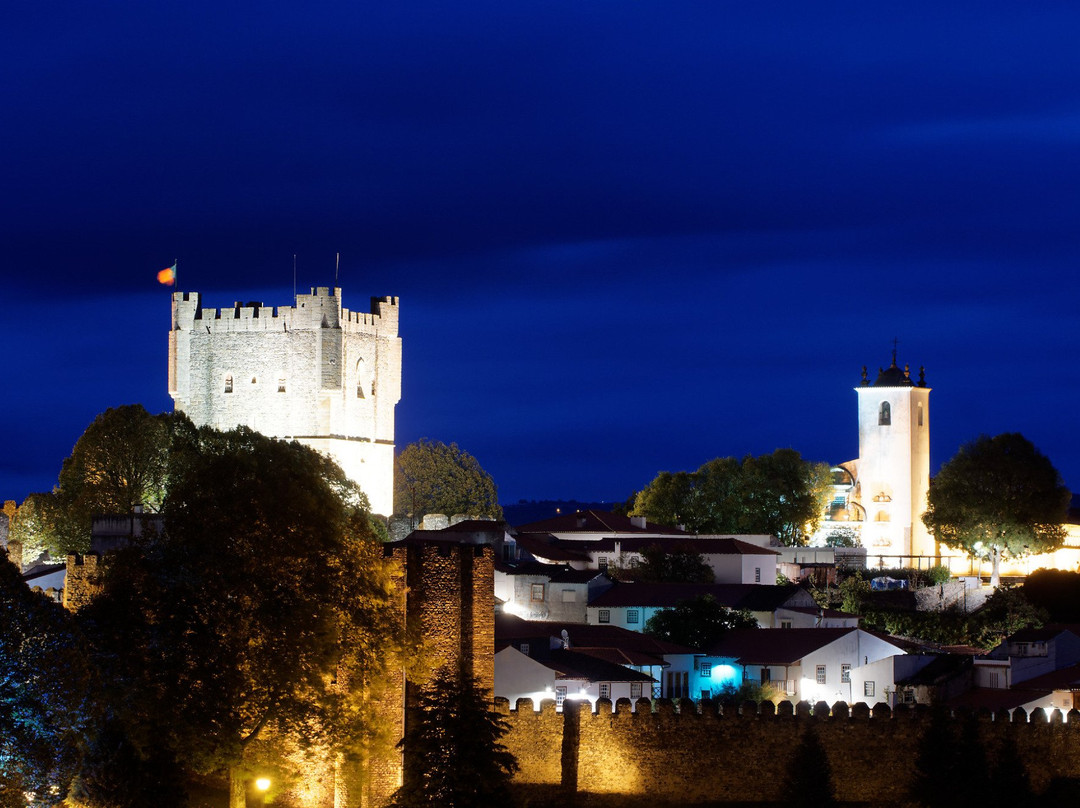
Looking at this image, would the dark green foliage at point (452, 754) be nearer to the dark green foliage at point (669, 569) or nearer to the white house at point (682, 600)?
the white house at point (682, 600)

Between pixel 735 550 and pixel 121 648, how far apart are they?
47.7m

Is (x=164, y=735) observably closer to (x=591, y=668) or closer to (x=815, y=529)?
(x=591, y=668)

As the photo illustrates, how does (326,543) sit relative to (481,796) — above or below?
above

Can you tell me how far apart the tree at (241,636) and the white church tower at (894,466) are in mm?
63417

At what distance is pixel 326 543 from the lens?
148 feet

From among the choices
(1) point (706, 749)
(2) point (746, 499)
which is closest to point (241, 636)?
(1) point (706, 749)

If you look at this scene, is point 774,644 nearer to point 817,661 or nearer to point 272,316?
point 817,661

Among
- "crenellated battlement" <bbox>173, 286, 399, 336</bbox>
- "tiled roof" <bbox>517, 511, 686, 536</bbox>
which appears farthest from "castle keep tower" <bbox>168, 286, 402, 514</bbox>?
"tiled roof" <bbox>517, 511, 686, 536</bbox>

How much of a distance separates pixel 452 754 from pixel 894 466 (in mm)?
67303

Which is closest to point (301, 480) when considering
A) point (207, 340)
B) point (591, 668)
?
point (591, 668)

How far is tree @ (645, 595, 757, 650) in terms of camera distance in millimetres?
68750

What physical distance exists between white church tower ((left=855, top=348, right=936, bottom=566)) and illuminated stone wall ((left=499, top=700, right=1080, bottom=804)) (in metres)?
58.4

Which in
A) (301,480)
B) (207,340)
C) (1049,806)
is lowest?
(1049,806)

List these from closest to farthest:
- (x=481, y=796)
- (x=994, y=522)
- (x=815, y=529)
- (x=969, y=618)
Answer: (x=481, y=796) < (x=969, y=618) < (x=994, y=522) < (x=815, y=529)
